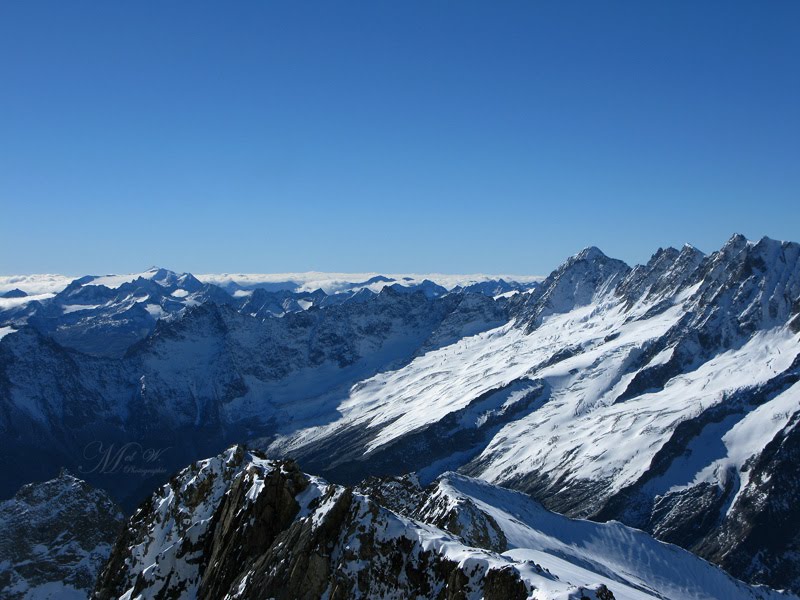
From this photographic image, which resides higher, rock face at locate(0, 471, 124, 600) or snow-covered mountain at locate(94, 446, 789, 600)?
snow-covered mountain at locate(94, 446, 789, 600)

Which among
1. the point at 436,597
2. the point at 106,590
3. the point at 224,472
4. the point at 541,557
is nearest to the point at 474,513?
the point at 541,557

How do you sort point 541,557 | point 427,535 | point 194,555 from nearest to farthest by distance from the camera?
point 427,535 < point 194,555 < point 541,557

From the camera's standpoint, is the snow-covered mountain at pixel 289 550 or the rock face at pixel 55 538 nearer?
the snow-covered mountain at pixel 289 550

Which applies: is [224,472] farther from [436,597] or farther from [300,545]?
[436,597]

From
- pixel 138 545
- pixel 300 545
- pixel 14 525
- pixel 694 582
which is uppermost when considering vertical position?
pixel 300 545

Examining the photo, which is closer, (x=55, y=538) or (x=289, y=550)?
(x=289, y=550)

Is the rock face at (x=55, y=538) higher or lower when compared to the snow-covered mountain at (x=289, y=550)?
lower

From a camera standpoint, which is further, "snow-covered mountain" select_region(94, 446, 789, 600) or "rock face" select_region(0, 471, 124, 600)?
"rock face" select_region(0, 471, 124, 600)

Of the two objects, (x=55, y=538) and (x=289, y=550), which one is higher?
(x=289, y=550)
